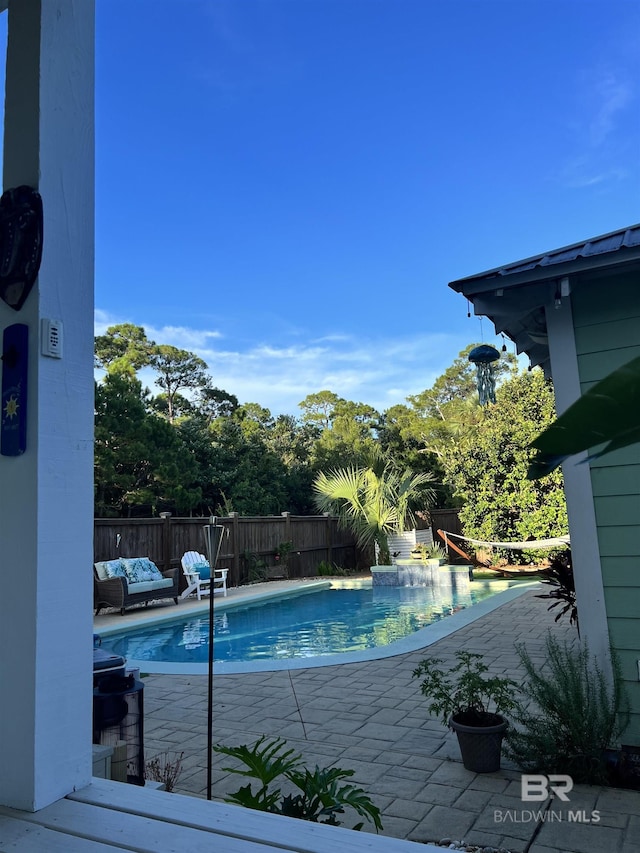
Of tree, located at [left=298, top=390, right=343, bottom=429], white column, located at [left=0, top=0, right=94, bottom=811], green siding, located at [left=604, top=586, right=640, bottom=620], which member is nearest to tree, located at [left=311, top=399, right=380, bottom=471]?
tree, located at [left=298, top=390, right=343, bottom=429]

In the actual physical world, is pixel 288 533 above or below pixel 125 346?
below

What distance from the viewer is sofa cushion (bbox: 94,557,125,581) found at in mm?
9102

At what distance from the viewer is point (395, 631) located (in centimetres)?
846

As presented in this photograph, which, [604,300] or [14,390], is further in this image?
[604,300]

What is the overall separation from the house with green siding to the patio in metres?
0.79

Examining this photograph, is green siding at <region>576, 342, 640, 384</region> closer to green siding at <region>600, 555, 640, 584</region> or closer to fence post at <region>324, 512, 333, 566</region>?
green siding at <region>600, 555, 640, 584</region>

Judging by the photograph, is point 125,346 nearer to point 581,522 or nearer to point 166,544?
point 166,544

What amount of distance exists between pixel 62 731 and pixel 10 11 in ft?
6.01

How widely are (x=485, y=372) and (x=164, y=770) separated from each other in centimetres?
366

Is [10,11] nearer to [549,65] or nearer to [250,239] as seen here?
[549,65]

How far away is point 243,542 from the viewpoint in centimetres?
1285

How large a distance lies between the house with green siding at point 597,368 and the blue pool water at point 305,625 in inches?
163

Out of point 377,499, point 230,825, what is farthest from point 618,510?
point 377,499

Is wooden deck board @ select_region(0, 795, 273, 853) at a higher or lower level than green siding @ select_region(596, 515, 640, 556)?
lower
